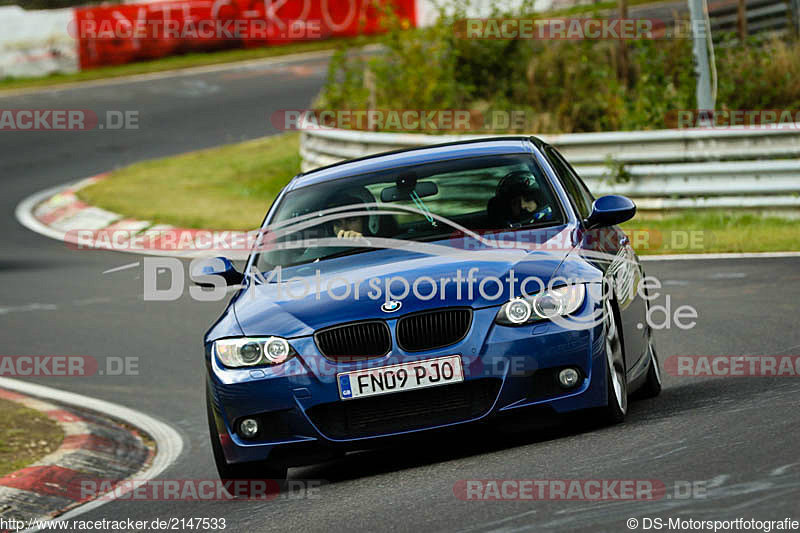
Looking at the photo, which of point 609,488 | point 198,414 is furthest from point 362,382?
point 198,414

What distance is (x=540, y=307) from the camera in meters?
6.23

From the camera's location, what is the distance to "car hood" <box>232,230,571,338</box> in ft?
20.6

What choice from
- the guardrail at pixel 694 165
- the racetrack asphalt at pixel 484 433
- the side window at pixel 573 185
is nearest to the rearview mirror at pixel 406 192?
the side window at pixel 573 185

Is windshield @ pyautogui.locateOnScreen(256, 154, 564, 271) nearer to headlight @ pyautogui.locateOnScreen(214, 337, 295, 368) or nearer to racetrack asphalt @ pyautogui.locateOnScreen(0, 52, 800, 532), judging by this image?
headlight @ pyautogui.locateOnScreen(214, 337, 295, 368)

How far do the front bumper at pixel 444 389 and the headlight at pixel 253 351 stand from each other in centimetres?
4

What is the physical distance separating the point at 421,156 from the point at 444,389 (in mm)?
2071

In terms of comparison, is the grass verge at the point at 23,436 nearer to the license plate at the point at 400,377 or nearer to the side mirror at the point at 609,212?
the license plate at the point at 400,377

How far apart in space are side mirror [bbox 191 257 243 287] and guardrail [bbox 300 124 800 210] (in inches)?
283

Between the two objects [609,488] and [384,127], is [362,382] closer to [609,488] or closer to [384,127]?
[609,488]

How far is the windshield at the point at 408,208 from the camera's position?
736 cm

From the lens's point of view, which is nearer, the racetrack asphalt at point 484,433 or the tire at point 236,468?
the racetrack asphalt at point 484,433

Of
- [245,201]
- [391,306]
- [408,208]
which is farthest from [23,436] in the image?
[245,201]
